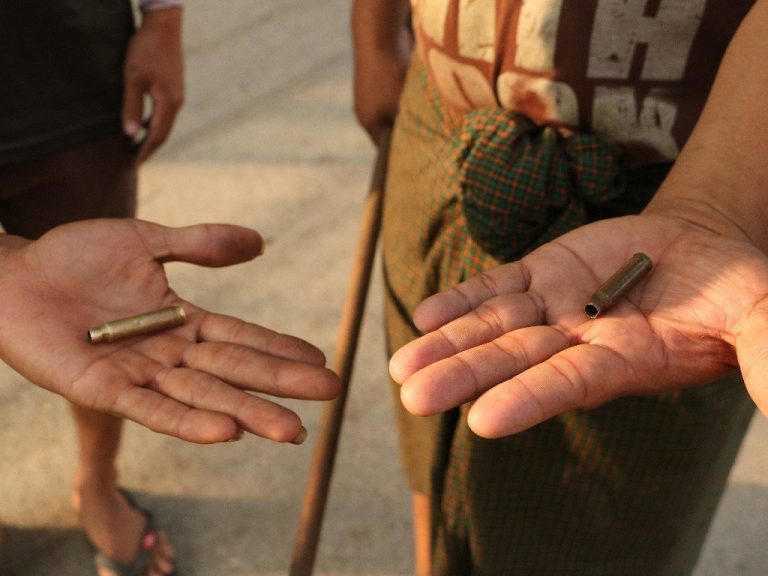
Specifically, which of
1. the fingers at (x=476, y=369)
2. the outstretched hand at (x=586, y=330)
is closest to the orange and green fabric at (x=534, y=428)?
the outstretched hand at (x=586, y=330)

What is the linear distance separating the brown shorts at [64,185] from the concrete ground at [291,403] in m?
1.08

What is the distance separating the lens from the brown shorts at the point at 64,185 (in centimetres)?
203

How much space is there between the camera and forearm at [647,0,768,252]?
1.43 metres

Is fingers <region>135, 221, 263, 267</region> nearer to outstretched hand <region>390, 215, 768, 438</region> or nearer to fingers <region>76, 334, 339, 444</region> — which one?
fingers <region>76, 334, 339, 444</region>

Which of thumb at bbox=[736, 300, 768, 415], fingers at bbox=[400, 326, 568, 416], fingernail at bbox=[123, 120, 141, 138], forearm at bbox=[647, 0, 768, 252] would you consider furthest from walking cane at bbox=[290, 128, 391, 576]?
thumb at bbox=[736, 300, 768, 415]

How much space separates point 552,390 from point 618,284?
0.22 m

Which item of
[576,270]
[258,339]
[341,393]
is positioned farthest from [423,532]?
[576,270]

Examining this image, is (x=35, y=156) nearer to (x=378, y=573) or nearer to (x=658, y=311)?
(x=658, y=311)

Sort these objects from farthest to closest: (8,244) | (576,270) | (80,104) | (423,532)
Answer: (423,532)
(80,104)
(8,244)
(576,270)

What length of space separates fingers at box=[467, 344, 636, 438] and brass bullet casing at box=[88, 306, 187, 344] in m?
0.62

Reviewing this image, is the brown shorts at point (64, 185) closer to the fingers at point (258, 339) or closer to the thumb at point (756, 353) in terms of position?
the fingers at point (258, 339)

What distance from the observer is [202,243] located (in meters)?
1.60

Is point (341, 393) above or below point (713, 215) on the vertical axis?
below

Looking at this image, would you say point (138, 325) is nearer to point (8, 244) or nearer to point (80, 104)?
point (8, 244)
